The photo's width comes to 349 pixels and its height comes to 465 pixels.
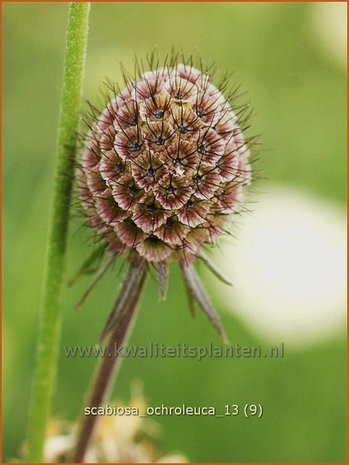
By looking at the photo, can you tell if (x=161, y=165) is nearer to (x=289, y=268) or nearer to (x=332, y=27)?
(x=289, y=268)

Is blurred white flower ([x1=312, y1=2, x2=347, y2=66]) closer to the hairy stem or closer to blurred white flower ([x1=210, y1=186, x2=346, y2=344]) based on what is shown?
blurred white flower ([x1=210, y1=186, x2=346, y2=344])

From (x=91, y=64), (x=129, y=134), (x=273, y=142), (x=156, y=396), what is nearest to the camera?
(x=129, y=134)

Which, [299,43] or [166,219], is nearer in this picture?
[166,219]

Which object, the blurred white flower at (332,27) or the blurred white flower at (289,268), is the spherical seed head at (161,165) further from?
the blurred white flower at (332,27)

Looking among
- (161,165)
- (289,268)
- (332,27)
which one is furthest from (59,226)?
(332,27)

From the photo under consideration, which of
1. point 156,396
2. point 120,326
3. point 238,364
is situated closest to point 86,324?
point 156,396

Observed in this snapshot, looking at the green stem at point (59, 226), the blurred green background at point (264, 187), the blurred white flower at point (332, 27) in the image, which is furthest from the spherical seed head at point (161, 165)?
the blurred white flower at point (332, 27)

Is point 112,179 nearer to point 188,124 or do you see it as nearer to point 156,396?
point 188,124
